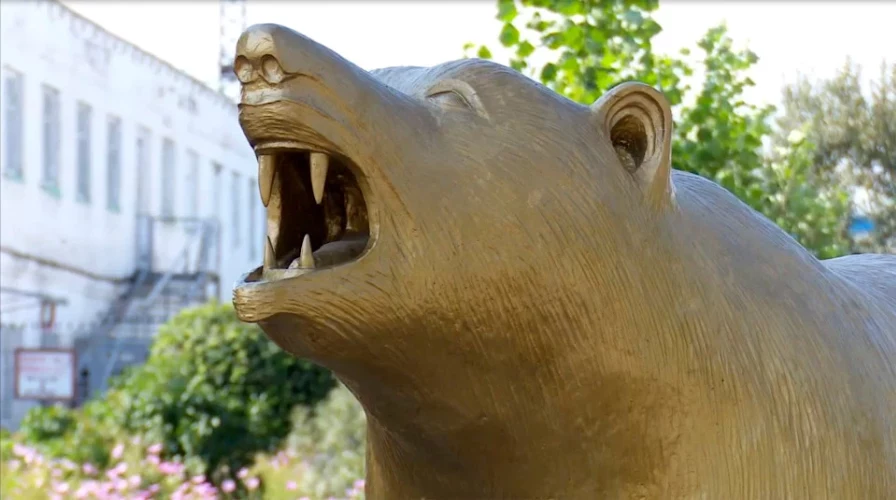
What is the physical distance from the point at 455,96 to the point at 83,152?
11.6m

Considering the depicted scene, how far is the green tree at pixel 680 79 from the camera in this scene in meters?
4.66

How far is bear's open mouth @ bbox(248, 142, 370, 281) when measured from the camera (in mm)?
1569

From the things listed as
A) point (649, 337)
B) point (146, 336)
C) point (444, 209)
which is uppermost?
point (146, 336)

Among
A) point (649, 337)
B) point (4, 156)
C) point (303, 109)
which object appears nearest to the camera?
point (303, 109)

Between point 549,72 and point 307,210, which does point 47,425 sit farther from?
point 307,210

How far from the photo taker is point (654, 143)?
1815mm

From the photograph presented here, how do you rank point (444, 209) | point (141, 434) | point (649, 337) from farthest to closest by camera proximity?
point (141, 434) < point (649, 337) < point (444, 209)

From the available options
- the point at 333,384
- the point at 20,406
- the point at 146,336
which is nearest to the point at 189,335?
the point at 333,384

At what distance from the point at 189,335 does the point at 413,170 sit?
6980 millimetres

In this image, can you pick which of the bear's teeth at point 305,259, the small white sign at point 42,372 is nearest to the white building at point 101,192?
the small white sign at point 42,372

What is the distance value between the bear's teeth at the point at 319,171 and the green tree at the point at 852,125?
1130 centimetres

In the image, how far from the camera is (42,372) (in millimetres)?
8133

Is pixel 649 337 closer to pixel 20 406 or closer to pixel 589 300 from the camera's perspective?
pixel 589 300

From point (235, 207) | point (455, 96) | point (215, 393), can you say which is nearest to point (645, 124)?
point (455, 96)
